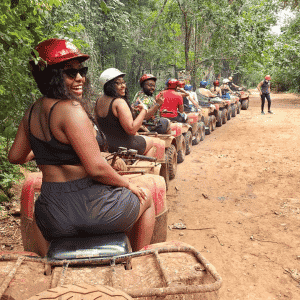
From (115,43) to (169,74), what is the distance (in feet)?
20.5

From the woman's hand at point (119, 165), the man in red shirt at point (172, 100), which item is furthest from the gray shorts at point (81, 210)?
the man in red shirt at point (172, 100)

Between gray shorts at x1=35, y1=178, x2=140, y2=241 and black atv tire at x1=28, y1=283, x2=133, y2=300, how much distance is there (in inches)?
20.6

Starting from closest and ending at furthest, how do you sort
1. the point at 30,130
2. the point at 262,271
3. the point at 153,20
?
the point at 30,130 → the point at 262,271 → the point at 153,20

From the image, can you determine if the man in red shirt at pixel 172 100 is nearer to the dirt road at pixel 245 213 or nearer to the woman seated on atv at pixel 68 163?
the dirt road at pixel 245 213

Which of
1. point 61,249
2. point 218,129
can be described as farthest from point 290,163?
point 61,249

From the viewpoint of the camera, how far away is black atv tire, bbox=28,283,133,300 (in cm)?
113

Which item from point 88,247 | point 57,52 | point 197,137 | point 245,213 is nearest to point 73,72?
point 57,52

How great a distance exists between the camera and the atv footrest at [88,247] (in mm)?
1621

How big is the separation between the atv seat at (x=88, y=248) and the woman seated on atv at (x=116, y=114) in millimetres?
2106

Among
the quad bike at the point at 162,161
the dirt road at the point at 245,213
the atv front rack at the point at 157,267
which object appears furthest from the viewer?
the quad bike at the point at 162,161

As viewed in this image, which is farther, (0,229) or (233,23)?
(233,23)

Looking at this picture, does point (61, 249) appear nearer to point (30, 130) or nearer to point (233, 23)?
point (30, 130)

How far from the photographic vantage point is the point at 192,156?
8.59 metres

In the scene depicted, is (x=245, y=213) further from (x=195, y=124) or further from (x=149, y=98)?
(x=195, y=124)
